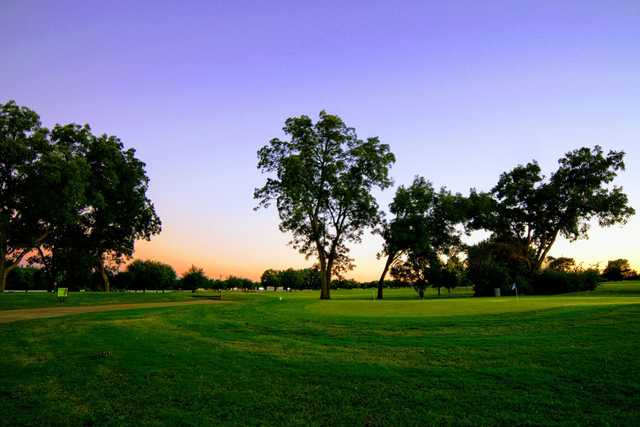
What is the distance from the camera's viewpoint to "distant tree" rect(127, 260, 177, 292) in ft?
433

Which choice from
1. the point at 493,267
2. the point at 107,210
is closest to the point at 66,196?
the point at 107,210

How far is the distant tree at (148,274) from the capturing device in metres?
132

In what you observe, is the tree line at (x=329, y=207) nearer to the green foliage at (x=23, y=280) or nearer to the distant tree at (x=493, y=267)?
the distant tree at (x=493, y=267)

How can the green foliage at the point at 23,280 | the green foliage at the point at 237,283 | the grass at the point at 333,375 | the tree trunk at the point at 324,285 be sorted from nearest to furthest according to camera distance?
1. the grass at the point at 333,375
2. the tree trunk at the point at 324,285
3. the green foliage at the point at 23,280
4. the green foliage at the point at 237,283

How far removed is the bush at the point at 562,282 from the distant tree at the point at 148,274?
4379 inches

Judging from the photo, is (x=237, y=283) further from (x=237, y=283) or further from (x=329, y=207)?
(x=329, y=207)

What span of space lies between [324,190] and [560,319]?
32.6m

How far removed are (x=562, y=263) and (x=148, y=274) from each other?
376 feet

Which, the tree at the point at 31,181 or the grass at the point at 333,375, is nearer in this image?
the grass at the point at 333,375

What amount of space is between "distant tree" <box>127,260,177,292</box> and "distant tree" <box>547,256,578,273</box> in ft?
366

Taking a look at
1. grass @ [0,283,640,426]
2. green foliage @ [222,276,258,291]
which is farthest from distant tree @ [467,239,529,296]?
green foliage @ [222,276,258,291]

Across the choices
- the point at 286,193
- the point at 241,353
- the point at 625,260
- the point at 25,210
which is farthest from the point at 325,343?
the point at 625,260

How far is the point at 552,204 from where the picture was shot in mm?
57938

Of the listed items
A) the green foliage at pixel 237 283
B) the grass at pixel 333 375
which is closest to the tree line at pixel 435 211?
the grass at pixel 333 375
